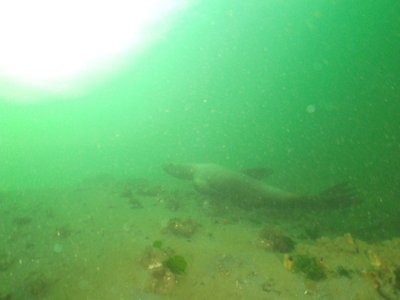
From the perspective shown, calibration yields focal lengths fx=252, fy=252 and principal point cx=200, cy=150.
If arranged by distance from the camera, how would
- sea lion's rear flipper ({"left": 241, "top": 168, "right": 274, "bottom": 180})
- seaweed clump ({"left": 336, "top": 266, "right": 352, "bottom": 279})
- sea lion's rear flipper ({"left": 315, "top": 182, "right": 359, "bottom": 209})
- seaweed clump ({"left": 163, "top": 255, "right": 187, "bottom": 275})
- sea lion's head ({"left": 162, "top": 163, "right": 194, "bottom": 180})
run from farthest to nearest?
sea lion's head ({"left": 162, "top": 163, "right": 194, "bottom": 180}) → sea lion's rear flipper ({"left": 241, "top": 168, "right": 274, "bottom": 180}) → sea lion's rear flipper ({"left": 315, "top": 182, "right": 359, "bottom": 209}) → seaweed clump ({"left": 163, "top": 255, "right": 187, "bottom": 275}) → seaweed clump ({"left": 336, "top": 266, "right": 352, "bottom": 279})

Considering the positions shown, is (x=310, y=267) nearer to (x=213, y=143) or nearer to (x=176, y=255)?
(x=176, y=255)

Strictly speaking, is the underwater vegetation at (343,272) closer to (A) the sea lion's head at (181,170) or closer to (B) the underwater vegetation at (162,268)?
(B) the underwater vegetation at (162,268)

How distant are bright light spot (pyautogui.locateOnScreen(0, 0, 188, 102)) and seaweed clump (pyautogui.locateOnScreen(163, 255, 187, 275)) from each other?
39.6m

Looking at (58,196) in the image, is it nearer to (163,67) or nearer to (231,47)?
(231,47)

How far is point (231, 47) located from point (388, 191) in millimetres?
57918

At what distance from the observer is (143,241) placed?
6.21m

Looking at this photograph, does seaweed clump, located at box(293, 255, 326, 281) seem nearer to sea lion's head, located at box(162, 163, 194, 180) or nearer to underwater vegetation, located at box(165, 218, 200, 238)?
underwater vegetation, located at box(165, 218, 200, 238)

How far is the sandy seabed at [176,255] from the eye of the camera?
4.38m

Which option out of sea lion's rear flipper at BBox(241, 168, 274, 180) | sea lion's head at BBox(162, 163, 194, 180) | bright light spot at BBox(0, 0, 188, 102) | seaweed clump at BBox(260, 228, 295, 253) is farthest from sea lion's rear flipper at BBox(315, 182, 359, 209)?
bright light spot at BBox(0, 0, 188, 102)

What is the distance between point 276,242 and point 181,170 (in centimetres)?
830

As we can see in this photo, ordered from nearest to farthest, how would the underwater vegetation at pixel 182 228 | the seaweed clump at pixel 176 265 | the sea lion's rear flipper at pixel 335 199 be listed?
the seaweed clump at pixel 176 265, the underwater vegetation at pixel 182 228, the sea lion's rear flipper at pixel 335 199

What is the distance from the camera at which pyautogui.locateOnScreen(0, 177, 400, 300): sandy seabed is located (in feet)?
14.4

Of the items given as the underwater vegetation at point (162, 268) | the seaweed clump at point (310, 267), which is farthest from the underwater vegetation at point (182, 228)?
the seaweed clump at point (310, 267)

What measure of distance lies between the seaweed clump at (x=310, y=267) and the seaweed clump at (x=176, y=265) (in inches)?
82.7
